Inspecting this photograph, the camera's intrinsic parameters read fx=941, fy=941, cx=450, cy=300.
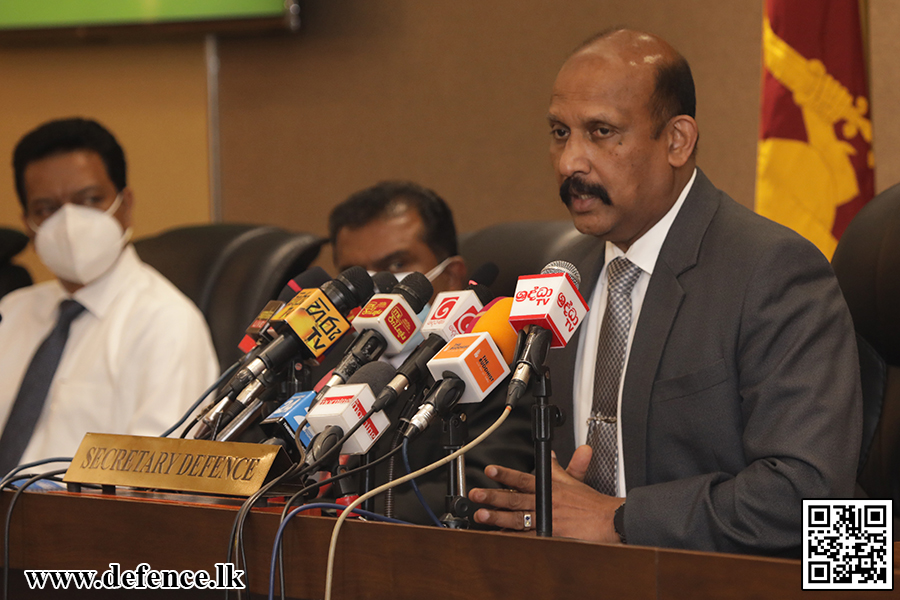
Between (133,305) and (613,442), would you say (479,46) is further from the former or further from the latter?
(613,442)

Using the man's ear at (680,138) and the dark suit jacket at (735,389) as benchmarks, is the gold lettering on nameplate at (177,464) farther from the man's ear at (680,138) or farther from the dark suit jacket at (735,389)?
the man's ear at (680,138)

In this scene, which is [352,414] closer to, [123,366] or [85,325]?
[123,366]

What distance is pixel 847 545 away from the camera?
889mm

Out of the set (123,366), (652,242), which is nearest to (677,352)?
(652,242)

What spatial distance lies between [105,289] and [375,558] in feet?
5.06

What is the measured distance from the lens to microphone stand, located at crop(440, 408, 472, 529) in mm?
1067

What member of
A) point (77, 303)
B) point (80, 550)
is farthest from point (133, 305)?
point (80, 550)

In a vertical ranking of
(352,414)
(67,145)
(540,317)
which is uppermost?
(67,145)

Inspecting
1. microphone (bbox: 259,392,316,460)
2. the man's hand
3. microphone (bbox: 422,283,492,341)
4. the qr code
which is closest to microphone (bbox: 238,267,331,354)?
microphone (bbox: 259,392,316,460)

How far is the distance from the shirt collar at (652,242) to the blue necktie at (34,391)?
1.43 m

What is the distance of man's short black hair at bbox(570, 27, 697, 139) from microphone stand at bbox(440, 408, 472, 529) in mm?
680

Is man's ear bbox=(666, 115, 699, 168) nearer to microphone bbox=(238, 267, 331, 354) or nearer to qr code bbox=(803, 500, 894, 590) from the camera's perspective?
microphone bbox=(238, 267, 331, 354)

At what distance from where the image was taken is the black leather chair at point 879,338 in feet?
5.61

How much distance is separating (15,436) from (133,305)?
1.31 ft
